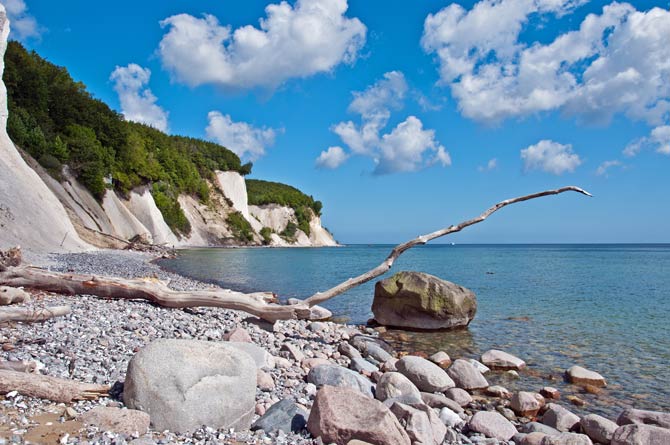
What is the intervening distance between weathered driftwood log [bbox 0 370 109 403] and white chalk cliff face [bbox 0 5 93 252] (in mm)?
16684

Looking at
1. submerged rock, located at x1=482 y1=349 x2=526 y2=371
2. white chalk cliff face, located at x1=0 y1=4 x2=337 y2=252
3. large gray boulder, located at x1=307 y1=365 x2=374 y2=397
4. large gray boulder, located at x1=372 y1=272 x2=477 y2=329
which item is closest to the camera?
large gray boulder, located at x1=307 y1=365 x2=374 y2=397

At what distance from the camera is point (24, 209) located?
21.1 meters

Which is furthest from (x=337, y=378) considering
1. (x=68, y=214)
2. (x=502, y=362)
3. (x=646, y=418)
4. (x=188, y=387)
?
(x=68, y=214)

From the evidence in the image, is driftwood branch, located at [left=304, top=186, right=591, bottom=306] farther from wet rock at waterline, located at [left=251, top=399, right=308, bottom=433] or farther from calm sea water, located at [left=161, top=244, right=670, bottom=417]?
wet rock at waterline, located at [left=251, top=399, right=308, bottom=433]

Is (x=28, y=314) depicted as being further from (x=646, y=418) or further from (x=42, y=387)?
(x=646, y=418)

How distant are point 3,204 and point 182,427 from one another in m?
20.4

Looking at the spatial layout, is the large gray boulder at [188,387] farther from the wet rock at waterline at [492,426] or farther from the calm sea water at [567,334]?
the calm sea water at [567,334]

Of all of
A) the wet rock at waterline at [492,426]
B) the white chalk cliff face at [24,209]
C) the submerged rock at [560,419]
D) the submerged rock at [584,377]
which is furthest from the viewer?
the white chalk cliff face at [24,209]

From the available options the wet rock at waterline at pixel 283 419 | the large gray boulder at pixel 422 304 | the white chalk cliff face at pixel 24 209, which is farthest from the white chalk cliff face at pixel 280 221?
the wet rock at waterline at pixel 283 419

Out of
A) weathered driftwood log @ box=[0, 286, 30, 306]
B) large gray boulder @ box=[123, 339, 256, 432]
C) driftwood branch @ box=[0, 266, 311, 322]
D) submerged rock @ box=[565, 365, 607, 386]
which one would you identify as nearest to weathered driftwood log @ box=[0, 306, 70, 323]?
weathered driftwood log @ box=[0, 286, 30, 306]

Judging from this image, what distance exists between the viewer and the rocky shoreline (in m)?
4.11

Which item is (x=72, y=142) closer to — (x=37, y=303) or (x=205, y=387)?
(x=37, y=303)

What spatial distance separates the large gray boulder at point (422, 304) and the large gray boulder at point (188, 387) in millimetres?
8605

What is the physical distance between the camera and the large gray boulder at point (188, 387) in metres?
4.18
